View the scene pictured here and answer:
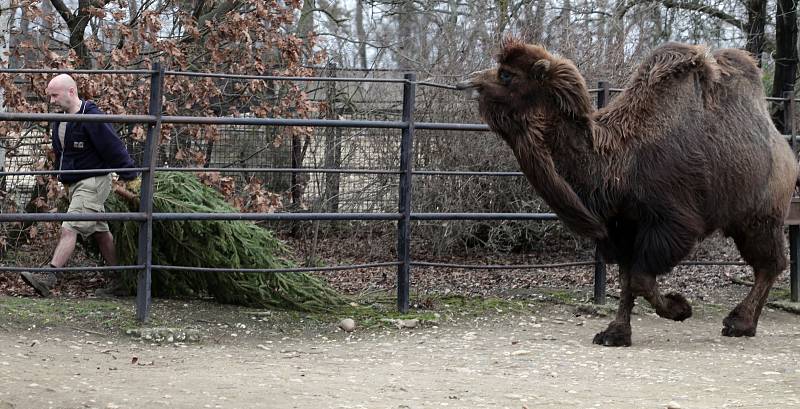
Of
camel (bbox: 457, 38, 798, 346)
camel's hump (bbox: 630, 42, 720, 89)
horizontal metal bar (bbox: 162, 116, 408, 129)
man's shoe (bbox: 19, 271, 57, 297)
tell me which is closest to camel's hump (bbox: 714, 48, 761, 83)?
camel (bbox: 457, 38, 798, 346)

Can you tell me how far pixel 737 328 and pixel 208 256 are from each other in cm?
415

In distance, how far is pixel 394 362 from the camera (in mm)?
6945

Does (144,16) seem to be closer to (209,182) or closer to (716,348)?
(209,182)

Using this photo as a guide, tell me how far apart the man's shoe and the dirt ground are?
420mm

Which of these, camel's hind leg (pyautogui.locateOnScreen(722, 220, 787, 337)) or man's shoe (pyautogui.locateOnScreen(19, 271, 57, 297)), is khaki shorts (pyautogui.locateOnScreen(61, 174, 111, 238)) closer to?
man's shoe (pyautogui.locateOnScreen(19, 271, 57, 297))

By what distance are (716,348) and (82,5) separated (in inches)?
295

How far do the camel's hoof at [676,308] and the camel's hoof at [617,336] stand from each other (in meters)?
0.28

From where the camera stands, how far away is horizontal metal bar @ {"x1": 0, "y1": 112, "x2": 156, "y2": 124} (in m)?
7.24

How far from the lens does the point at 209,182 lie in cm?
1038

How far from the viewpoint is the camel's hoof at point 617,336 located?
7535 millimetres

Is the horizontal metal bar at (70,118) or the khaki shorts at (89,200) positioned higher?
the horizontal metal bar at (70,118)

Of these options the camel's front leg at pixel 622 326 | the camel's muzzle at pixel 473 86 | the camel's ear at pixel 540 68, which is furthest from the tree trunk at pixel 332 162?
the camel's ear at pixel 540 68

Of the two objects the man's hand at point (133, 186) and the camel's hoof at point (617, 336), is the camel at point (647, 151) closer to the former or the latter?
the camel's hoof at point (617, 336)

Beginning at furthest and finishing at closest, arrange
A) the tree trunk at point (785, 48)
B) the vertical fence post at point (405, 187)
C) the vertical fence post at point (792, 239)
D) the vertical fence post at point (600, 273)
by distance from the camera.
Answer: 1. the tree trunk at point (785, 48)
2. the vertical fence post at point (792, 239)
3. the vertical fence post at point (600, 273)
4. the vertical fence post at point (405, 187)
